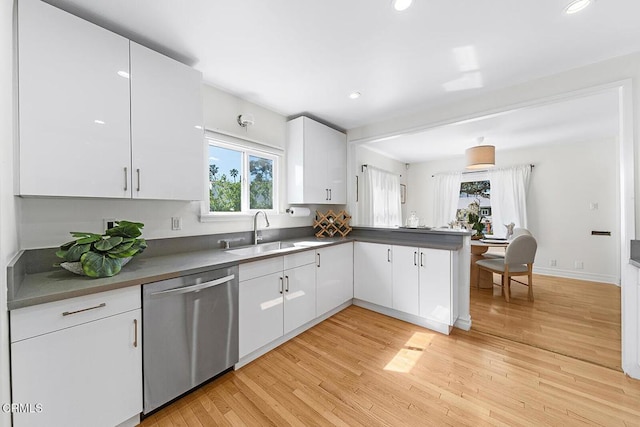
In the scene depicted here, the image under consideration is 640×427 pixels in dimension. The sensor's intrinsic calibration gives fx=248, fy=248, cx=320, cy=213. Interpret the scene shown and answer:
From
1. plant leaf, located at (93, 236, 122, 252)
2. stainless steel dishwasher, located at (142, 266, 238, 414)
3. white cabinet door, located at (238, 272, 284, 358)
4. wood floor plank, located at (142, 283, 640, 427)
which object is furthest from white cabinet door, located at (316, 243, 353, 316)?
plant leaf, located at (93, 236, 122, 252)

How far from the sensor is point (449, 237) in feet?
8.87

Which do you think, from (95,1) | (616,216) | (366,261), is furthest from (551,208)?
(95,1)

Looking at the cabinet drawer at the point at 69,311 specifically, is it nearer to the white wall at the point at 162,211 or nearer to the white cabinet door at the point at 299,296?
the white wall at the point at 162,211

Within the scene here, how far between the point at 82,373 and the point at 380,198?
191 inches

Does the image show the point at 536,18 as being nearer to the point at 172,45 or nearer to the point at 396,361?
the point at 172,45

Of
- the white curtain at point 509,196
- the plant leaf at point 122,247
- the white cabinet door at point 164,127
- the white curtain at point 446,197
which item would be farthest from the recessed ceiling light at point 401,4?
the white curtain at point 446,197

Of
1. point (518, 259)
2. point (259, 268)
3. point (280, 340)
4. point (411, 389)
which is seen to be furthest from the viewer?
point (518, 259)

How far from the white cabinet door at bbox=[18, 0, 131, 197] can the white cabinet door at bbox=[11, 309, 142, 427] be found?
768 millimetres

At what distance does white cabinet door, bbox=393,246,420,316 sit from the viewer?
8.64 ft

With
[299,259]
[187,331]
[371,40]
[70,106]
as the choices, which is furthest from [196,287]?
[371,40]

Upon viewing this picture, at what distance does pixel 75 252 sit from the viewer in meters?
1.33

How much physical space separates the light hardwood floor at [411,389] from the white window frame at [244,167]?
1374mm

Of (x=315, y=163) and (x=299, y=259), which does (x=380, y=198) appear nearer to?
(x=315, y=163)

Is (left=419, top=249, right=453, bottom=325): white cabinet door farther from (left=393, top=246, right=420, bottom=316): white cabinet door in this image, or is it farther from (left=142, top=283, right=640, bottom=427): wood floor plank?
(left=142, top=283, right=640, bottom=427): wood floor plank
